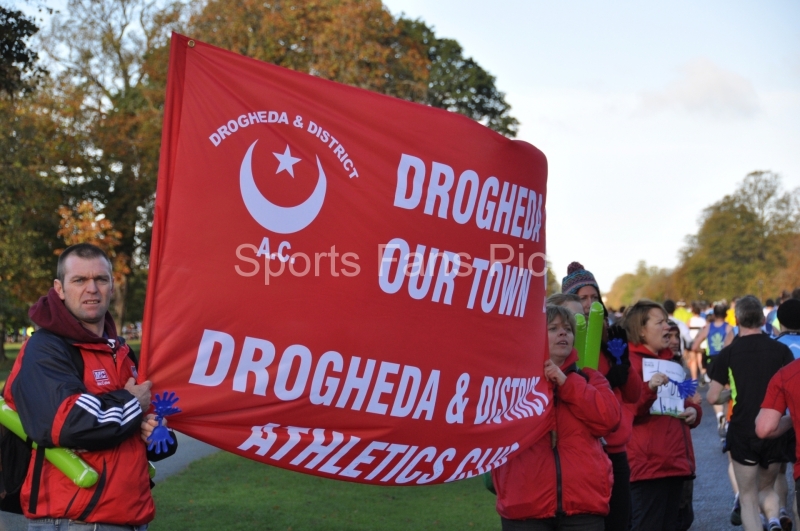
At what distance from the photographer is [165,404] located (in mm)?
3768

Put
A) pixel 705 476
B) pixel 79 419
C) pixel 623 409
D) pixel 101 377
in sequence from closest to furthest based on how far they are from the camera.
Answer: pixel 79 419, pixel 101 377, pixel 623 409, pixel 705 476

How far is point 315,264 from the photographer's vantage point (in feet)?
13.3

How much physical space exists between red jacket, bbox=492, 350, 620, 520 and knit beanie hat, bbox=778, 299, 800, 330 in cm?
314

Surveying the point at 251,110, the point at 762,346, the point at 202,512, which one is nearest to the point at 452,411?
the point at 251,110

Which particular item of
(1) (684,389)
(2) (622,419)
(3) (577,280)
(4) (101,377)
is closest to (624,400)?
(2) (622,419)

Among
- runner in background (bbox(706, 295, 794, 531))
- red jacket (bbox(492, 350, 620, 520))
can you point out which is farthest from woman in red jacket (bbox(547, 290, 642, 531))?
runner in background (bbox(706, 295, 794, 531))

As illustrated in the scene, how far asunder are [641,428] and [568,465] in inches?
70.1

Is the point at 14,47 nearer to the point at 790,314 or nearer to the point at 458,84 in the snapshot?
the point at 790,314

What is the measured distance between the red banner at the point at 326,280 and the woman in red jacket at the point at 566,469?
31 cm

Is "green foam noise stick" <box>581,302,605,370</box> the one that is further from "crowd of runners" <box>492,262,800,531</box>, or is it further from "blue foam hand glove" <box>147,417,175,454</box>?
"blue foam hand glove" <box>147,417,175,454</box>

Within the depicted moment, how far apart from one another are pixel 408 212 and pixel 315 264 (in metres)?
0.53

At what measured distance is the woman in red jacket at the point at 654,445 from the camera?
6301mm

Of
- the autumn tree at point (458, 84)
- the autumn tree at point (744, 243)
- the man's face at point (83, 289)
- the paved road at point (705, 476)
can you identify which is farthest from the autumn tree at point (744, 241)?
the man's face at point (83, 289)

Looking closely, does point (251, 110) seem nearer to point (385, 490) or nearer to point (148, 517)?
point (148, 517)
